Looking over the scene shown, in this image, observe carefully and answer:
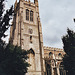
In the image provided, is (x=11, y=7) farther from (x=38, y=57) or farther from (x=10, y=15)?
(x=38, y=57)

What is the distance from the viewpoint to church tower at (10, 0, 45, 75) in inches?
1082

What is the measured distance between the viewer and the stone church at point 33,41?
27.2 metres

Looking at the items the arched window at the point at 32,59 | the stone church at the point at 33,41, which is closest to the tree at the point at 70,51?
the stone church at the point at 33,41

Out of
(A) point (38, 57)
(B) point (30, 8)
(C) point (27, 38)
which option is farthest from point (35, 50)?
(B) point (30, 8)

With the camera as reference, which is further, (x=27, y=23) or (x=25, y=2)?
(x=25, y=2)

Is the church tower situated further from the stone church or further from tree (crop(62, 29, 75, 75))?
tree (crop(62, 29, 75, 75))

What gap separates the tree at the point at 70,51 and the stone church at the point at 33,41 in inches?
423

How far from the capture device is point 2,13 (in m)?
9.58

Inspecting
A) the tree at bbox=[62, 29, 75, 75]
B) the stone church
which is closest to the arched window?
the stone church

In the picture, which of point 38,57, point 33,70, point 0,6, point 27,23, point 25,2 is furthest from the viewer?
point 25,2

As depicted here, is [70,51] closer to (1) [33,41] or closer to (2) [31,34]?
(1) [33,41]

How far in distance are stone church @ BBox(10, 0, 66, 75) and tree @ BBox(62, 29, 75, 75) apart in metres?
10.7

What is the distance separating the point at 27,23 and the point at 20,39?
21.6 feet

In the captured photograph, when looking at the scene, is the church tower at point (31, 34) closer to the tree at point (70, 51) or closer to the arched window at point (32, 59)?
the arched window at point (32, 59)
